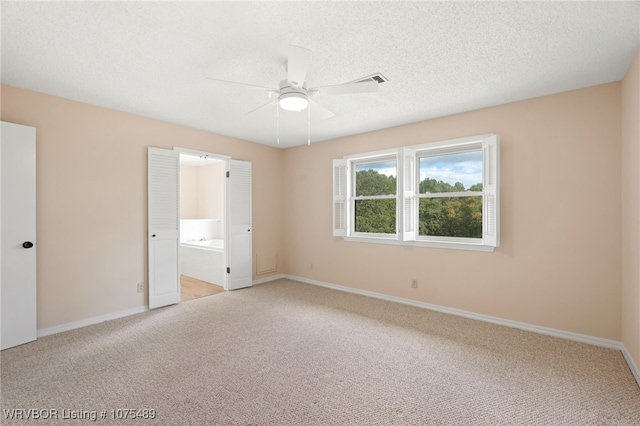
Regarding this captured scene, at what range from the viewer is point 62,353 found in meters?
2.69

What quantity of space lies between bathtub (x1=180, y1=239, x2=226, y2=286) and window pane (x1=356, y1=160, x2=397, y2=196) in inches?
107

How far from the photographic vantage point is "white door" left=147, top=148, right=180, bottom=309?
3.95 meters

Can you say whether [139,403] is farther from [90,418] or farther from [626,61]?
[626,61]

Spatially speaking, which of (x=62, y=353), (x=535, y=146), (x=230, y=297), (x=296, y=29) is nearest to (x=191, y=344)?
(x=62, y=353)

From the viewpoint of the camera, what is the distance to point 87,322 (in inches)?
133

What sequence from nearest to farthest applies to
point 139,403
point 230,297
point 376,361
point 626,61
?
point 139,403 → point 626,61 → point 376,361 → point 230,297

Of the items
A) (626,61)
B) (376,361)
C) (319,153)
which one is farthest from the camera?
(319,153)

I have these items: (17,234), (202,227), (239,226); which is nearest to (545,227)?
(239,226)

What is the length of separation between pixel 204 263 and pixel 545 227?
532 cm

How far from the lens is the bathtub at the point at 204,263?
17.3ft

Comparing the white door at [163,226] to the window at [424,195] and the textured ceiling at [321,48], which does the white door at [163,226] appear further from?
the window at [424,195]

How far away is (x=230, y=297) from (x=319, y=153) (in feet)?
9.38

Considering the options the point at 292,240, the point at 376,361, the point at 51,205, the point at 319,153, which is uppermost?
the point at 319,153

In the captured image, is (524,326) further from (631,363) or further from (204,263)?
(204,263)
